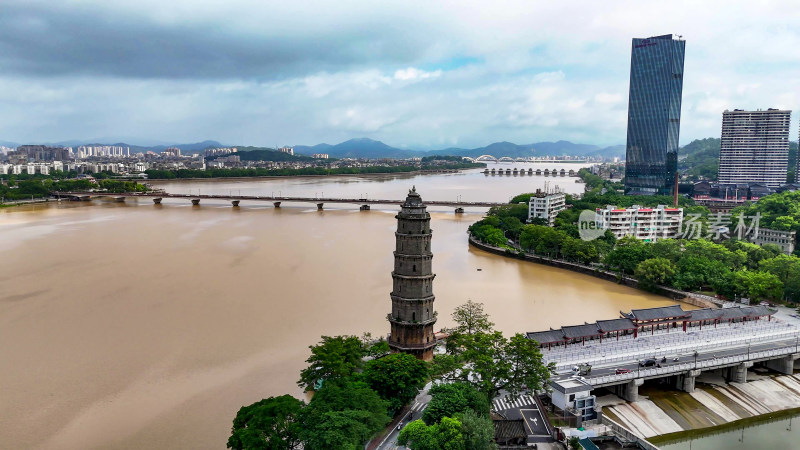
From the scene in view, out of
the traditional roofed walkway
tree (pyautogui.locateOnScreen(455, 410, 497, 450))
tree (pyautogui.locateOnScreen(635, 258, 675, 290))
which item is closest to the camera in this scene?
tree (pyautogui.locateOnScreen(455, 410, 497, 450))

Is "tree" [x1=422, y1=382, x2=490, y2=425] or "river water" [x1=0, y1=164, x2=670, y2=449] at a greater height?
"tree" [x1=422, y1=382, x2=490, y2=425]

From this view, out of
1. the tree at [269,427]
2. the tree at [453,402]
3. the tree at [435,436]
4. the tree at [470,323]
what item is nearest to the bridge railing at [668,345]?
the tree at [470,323]

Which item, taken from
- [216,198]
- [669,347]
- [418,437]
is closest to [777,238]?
[669,347]

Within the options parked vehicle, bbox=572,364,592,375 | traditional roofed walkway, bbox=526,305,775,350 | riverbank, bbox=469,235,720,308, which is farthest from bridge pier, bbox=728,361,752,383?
riverbank, bbox=469,235,720,308

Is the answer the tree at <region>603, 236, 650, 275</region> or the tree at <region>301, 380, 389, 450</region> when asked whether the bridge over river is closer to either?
the tree at <region>301, 380, 389, 450</region>

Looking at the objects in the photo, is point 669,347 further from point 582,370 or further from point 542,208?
point 542,208

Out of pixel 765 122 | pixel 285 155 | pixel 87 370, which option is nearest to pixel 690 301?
pixel 87 370
